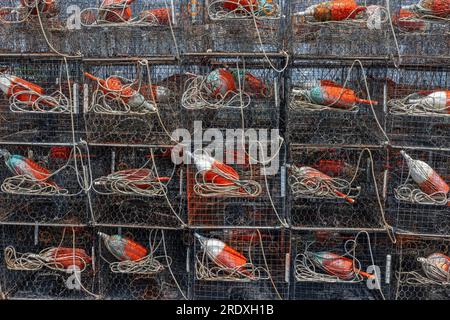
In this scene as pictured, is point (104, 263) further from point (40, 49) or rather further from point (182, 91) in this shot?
point (40, 49)

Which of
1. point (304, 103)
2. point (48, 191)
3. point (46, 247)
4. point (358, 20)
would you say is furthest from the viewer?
point (46, 247)

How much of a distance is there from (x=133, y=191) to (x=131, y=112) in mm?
426

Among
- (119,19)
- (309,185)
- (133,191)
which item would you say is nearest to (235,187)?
(309,185)

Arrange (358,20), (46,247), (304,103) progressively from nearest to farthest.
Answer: (358,20) → (304,103) → (46,247)

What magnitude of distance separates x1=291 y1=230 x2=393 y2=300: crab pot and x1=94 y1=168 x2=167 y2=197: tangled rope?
777 millimetres

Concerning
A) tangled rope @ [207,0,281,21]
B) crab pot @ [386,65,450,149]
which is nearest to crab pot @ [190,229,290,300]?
crab pot @ [386,65,450,149]

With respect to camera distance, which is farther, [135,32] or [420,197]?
[135,32]

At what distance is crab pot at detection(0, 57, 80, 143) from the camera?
2285mm

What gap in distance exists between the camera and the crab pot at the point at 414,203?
2.26m

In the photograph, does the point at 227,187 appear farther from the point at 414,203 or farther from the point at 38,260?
the point at 38,260

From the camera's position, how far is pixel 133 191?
2.31 m

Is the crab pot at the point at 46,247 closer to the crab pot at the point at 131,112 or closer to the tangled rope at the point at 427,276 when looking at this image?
the crab pot at the point at 131,112

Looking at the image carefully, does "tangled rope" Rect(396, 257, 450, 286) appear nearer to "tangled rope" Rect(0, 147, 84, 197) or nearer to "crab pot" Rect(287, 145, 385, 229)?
"crab pot" Rect(287, 145, 385, 229)

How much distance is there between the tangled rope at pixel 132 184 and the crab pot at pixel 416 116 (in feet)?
4.16
